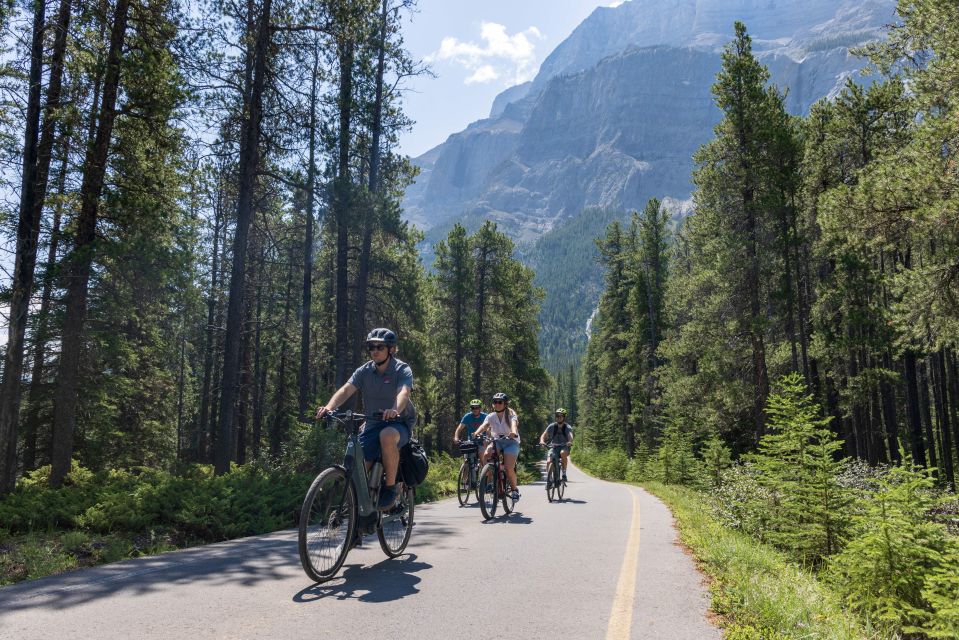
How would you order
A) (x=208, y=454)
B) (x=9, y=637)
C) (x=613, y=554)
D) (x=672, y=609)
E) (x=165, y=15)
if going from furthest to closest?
1. (x=208, y=454)
2. (x=165, y=15)
3. (x=613, y=554)
4. (x=672, y=609)
5. (x=9, y=637)

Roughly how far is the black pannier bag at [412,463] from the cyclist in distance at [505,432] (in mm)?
4415

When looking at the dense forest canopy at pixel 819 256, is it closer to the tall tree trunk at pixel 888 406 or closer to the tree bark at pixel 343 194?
the tall tree trunk at pixel 888 406

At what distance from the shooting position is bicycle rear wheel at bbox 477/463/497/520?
10141 millimetres

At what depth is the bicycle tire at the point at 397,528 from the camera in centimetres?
622

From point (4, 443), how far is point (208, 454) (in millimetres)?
24035

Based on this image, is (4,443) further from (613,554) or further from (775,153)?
(775,153)

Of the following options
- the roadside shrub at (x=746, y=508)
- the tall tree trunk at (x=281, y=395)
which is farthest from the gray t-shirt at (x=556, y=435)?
the tall tree trunk at (x=281, y=395)

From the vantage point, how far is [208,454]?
109ft

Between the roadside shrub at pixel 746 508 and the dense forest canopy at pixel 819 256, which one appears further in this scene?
the dense forest canopy at pixel 819 256

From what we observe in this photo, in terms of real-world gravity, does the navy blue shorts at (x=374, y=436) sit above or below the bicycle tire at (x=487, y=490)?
above

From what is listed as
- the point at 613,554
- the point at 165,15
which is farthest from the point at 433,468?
the point at 165,15

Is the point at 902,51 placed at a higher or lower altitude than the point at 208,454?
higher

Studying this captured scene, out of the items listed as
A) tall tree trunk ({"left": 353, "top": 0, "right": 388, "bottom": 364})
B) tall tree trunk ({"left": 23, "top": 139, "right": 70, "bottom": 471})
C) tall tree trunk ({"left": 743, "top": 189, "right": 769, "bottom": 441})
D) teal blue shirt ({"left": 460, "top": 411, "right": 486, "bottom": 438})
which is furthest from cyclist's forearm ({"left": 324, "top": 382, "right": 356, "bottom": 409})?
tall tree trunk ({"left": 743, "top": 189, "right": 769, "bottom": 441})

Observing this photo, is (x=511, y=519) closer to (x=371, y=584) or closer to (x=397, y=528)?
(x=397, y=528)
